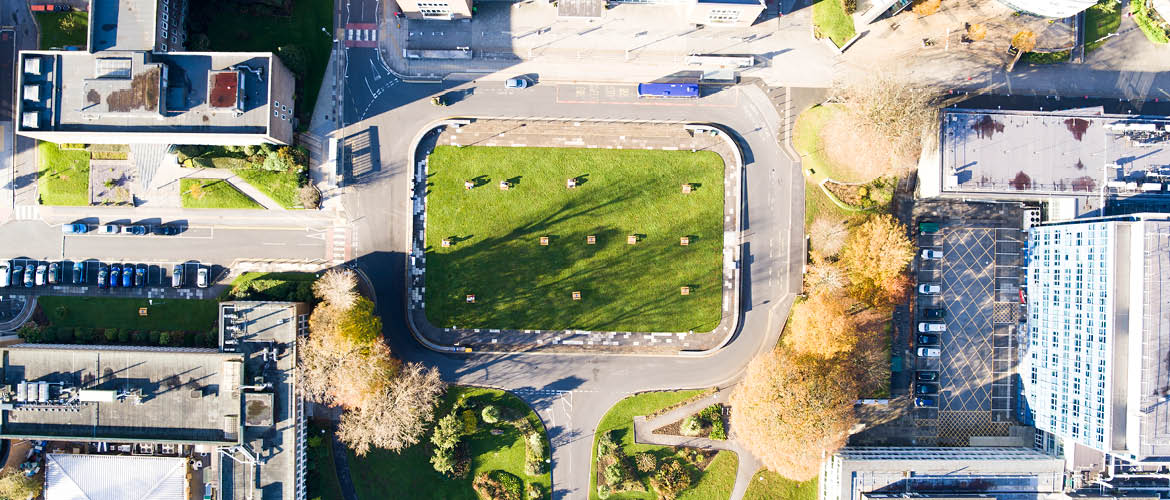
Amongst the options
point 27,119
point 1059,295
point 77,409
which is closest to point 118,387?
point 77,409

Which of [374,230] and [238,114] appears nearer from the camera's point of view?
[238,114]

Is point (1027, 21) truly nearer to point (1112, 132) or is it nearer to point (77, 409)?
point (1112, 132)

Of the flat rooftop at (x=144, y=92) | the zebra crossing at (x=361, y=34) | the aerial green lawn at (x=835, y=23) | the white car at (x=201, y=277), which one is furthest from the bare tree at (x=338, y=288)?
the aerial green lawn at (x=835, y=23)

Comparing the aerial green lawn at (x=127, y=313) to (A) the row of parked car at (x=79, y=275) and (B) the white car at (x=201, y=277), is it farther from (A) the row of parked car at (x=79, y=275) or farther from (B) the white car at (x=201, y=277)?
(B) the white car at (x=201, y=277)

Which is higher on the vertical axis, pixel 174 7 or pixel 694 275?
pixel 174 7

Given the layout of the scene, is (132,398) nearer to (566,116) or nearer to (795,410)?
(566,116)

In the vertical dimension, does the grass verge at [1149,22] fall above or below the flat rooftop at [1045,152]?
above
